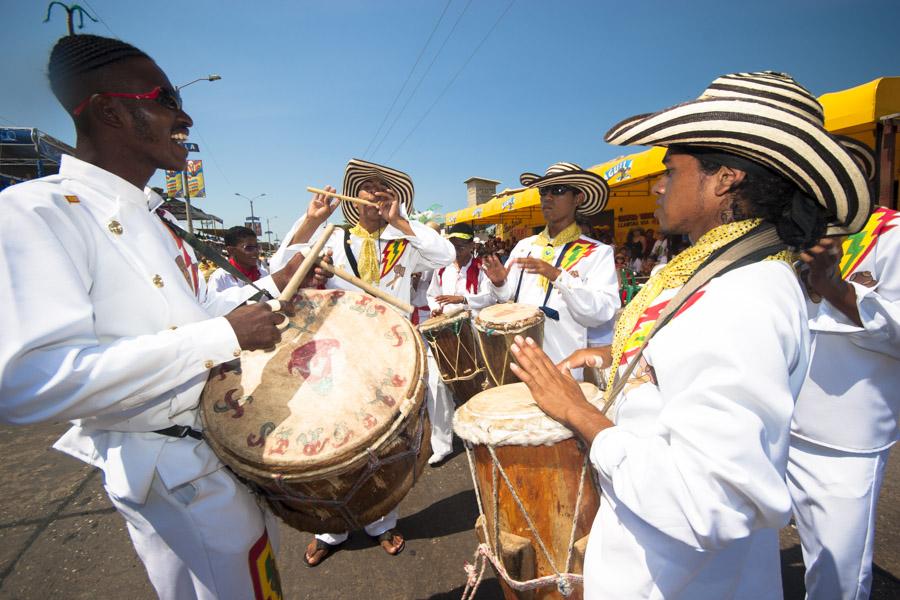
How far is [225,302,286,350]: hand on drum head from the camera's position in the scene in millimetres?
1371

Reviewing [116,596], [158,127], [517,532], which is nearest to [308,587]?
[116,596]

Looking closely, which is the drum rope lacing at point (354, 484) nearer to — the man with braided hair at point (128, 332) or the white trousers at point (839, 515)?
the man with braided hair at point (128, 332)

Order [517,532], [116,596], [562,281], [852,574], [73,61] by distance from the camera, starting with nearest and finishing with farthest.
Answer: [73,61] < [517,532] < [852,574] < [116,596] < [562,281]

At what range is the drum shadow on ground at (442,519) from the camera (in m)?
2.99

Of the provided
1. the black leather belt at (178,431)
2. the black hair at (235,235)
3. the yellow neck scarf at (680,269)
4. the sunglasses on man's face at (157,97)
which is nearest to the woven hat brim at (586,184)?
the yellow neck scarf at (680,269)

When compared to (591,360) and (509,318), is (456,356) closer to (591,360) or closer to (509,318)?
(509,318)

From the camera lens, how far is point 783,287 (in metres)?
1.09

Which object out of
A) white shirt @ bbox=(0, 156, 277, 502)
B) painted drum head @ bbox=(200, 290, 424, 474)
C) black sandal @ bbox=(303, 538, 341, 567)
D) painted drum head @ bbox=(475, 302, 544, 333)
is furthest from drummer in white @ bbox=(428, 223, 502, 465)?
white shirt @ bbox=(0, 156, 277, 502)

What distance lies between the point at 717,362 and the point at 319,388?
1.22 m

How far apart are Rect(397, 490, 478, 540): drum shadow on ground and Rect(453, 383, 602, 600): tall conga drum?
1433 mm

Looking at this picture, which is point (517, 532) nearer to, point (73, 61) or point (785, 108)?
point (785, 108)

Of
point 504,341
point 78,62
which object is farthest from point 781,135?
point 504,341

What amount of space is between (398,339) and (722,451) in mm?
1078

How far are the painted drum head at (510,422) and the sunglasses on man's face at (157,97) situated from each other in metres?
1.65
